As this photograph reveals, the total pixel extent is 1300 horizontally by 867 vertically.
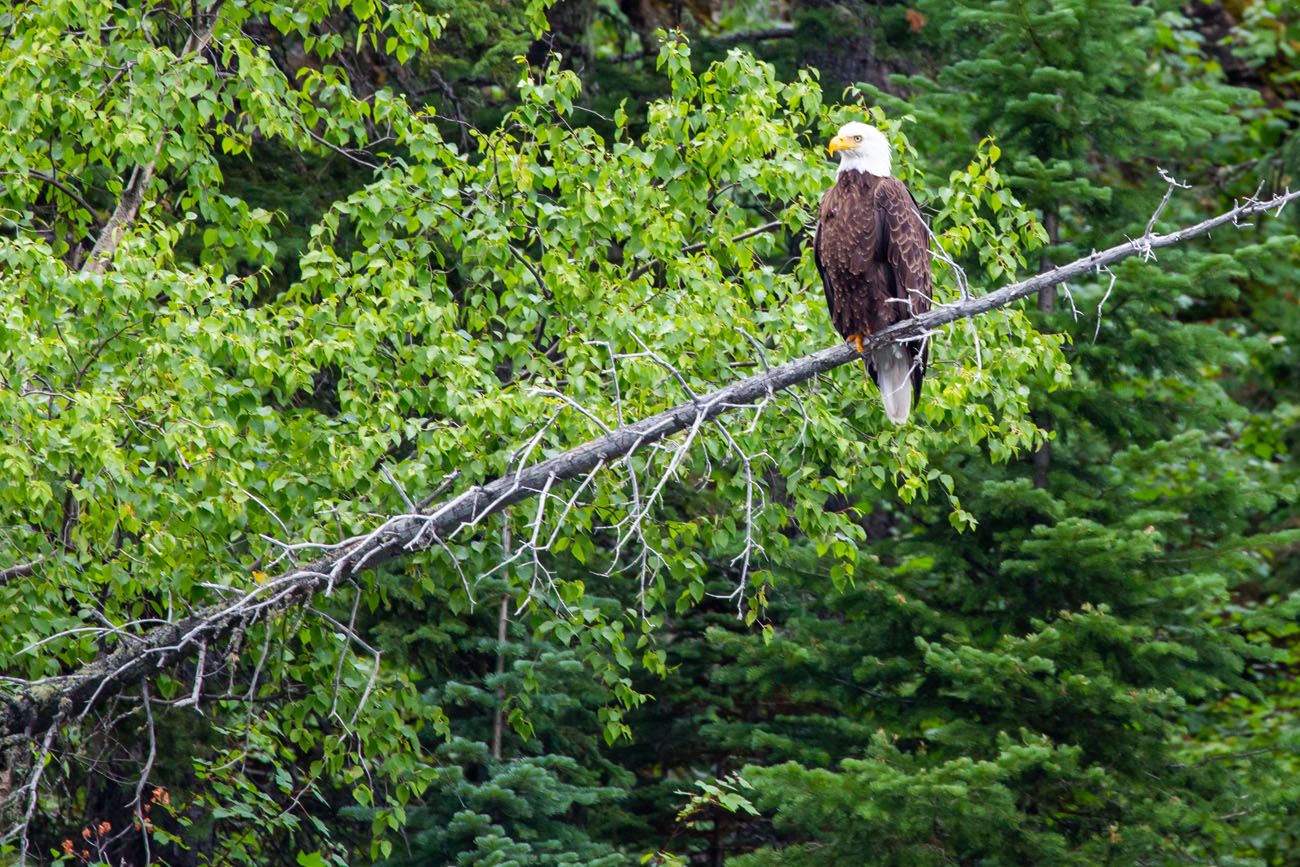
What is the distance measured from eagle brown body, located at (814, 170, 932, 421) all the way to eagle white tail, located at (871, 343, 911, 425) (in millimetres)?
81

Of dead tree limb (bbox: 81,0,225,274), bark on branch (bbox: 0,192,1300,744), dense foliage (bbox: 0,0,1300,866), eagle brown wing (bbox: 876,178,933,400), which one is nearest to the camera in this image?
bark on branch (bbox: 0,192,1300,744)

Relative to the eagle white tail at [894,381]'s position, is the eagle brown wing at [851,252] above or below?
above

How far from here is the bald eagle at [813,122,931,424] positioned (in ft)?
24.5

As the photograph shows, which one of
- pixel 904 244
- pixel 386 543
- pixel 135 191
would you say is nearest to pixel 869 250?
pixel 904 244

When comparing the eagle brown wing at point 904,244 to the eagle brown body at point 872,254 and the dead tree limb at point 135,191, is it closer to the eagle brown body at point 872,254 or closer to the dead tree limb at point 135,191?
the eagle brown body at point 872,254

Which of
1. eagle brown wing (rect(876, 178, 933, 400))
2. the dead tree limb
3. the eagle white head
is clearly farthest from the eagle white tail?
the dead tree limb

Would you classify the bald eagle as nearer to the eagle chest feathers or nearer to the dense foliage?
the eagle chest feathers

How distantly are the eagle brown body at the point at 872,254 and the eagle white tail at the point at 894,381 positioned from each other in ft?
0.27

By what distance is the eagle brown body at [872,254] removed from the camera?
7469 millimetres

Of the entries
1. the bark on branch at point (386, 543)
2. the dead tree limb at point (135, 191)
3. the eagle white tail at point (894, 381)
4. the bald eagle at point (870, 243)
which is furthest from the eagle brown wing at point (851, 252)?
the dead tree limb at point (135, 191)

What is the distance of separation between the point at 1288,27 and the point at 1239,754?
840 cm

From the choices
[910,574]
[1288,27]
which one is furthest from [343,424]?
[1288,27]

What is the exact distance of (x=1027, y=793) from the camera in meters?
8.42

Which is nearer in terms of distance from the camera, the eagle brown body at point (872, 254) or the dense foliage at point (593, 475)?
the dense foliage at point (593, 475)
